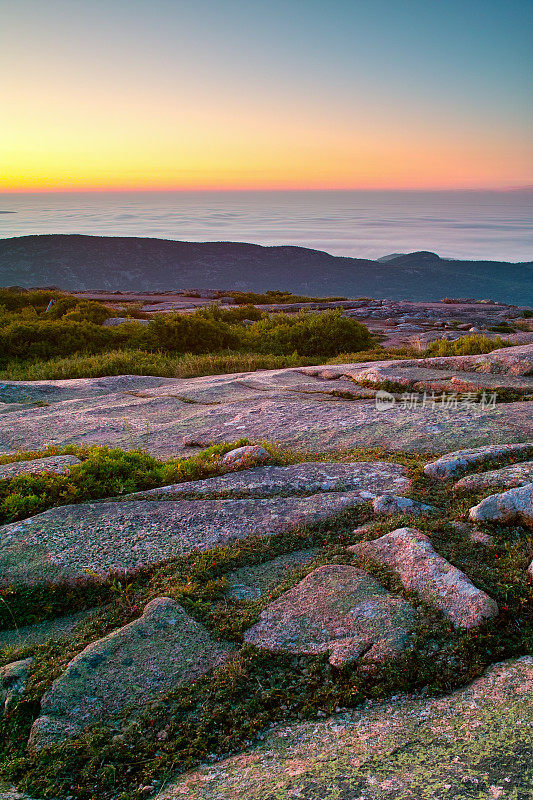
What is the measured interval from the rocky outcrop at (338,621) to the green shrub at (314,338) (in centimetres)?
1231

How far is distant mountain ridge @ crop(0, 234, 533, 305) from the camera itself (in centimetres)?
9606

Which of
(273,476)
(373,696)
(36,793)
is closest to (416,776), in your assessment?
(373,696)

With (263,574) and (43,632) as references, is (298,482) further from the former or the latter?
(43,632)

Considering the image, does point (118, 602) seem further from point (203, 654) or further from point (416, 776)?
point (416, 776)

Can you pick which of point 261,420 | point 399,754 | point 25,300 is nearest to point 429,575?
point 399,754

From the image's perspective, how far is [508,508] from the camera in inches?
140

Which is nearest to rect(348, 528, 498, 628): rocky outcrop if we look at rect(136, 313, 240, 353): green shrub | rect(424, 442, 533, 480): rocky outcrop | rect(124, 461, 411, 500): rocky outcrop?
rect(124, 461, 411, 500): rocky outcrop

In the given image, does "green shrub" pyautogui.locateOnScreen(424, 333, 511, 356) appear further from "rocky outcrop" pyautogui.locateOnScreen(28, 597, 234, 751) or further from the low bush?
"rocky outcrop" pyautogui.locateOnScreen(28, 597, 234, 751)

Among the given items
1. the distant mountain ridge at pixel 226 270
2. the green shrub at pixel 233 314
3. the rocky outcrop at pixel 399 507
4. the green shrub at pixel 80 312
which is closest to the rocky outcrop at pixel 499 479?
the rocky outcrop at pixel 399 507

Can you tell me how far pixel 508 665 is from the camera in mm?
A: 2463

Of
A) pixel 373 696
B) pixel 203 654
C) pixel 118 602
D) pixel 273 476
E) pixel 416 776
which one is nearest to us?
pixel 416 776

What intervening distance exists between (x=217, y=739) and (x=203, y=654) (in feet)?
1.53

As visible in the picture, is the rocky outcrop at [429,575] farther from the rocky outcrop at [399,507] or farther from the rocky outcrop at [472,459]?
the rocky outcrop at [472,459]

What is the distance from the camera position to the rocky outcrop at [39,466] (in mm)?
4770
